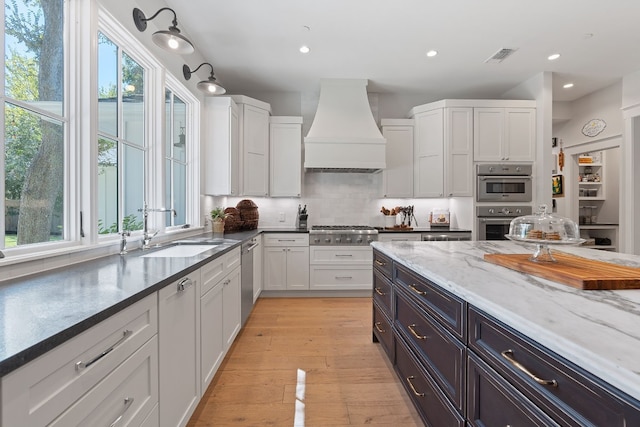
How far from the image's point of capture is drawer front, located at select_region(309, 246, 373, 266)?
12.8ft

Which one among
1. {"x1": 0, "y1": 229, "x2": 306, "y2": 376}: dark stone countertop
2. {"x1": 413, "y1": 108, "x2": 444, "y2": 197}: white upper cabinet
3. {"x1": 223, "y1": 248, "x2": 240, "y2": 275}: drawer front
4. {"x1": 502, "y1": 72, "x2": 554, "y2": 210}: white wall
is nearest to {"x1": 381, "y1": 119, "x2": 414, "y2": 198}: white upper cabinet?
{"x1": 413, "y1": 108, "x2": 444, "y2": 197}: white upper cabinet

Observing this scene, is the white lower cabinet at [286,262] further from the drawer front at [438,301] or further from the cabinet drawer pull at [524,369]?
the cabinet drawer pull at [524,369]

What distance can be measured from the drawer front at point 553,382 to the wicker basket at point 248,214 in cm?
329

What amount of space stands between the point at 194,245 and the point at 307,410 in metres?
1.56

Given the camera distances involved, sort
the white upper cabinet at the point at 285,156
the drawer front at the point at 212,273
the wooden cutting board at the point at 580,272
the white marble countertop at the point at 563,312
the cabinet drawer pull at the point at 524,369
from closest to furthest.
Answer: the white marble countertop at the point at 563,312 < the cabinet drawer pull at the point at 524,369 < the wooden cutting board at the point at 580,272 < the drawer front at the point at 212,273 < the white upper cabinet at the point at 285,156

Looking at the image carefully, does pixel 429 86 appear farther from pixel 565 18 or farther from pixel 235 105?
pixel 235 105

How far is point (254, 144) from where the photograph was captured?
3949 mm

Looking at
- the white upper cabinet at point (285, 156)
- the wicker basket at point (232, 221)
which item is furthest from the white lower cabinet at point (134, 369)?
the white upper cabinet at point (285, 156)

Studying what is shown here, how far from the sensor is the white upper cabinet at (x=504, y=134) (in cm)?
400

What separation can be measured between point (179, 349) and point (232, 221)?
2307 millimetres

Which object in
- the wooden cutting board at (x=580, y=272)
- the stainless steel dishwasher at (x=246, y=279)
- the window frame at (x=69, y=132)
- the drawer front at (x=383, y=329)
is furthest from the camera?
the stainless steel dishwasher at (x=246, y=279)

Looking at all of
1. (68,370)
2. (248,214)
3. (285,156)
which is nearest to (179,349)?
(68,370)

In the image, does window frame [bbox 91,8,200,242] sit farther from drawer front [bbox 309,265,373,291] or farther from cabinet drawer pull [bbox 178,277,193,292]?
drawer front [bbox 309,265,373,291]

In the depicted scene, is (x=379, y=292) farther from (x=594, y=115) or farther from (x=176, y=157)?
(x=594, y=115)
